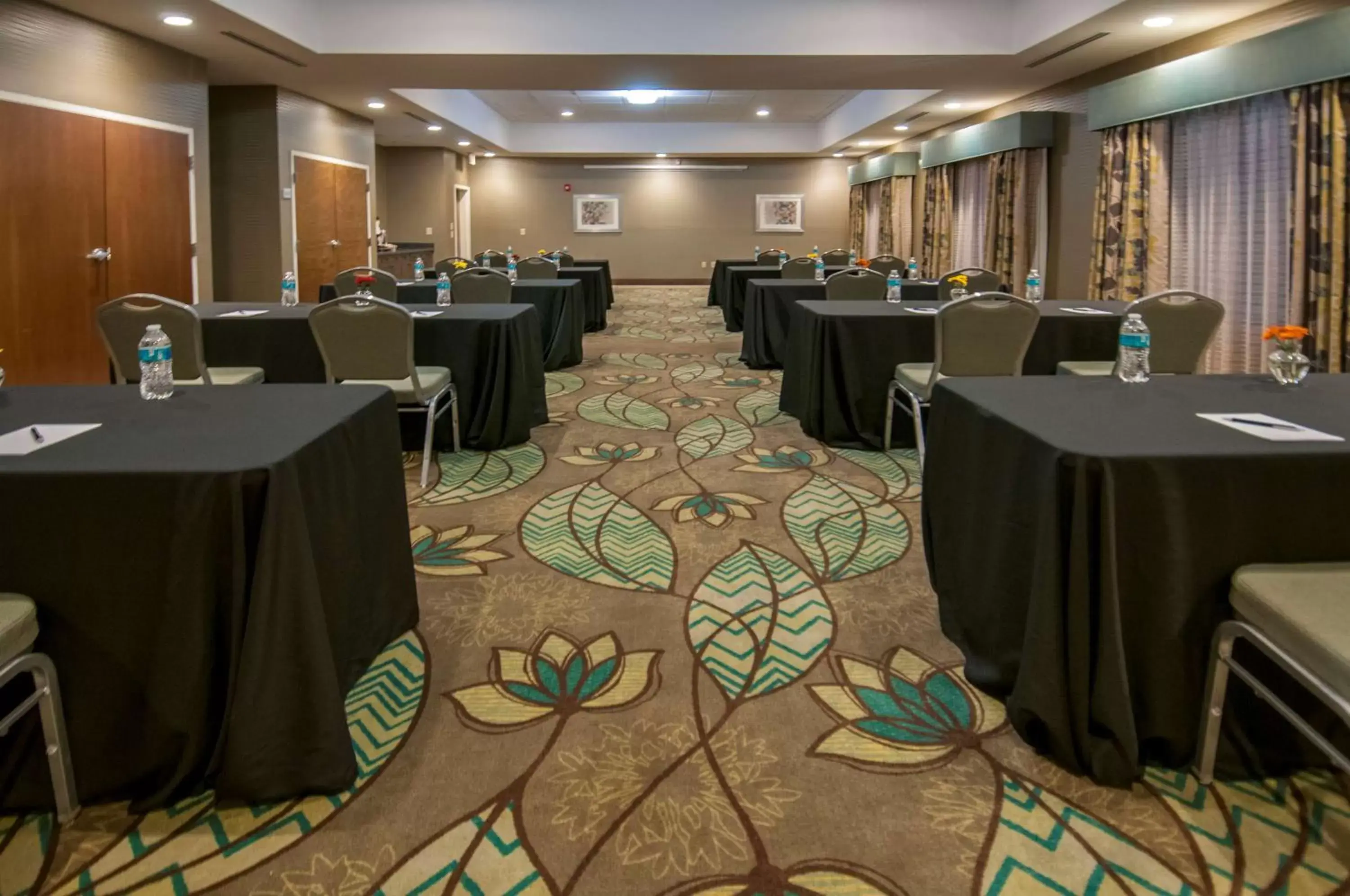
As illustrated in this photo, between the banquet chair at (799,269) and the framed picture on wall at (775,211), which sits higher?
the framed picture on wall at (775,211)

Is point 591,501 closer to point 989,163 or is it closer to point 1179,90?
point 1179,90

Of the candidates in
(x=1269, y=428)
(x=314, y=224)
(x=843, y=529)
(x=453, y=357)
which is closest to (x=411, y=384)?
(x=453, y=357)

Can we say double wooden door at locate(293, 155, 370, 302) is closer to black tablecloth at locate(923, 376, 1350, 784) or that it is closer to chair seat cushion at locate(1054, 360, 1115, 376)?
chair seat cushion at locate(1054, 360, 1115, 376)

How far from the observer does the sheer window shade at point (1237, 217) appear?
6098 millimetres

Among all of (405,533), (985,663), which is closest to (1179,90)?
(985,663)

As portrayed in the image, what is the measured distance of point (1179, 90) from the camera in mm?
6594

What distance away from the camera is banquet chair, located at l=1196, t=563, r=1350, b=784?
158 centimetres

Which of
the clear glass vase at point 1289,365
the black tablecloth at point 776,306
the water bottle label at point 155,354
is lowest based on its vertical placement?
the clear glass vase at point 1289,365

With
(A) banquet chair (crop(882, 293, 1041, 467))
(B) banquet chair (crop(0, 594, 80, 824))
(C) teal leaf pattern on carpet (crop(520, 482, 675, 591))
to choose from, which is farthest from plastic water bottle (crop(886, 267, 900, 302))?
(B) banquet chair (crop(0, 594, 80, 824))

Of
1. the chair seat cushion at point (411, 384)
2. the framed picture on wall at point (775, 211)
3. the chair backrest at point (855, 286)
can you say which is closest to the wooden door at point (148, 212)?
the chair seat cushion at point (411, 384)

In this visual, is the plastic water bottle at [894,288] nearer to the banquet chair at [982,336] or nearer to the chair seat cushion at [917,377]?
the chair seat cushion at [917,377]

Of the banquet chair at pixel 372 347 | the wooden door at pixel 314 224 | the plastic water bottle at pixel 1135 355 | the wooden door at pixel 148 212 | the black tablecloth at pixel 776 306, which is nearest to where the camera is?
the plastic water bottle at pixel 1135 355

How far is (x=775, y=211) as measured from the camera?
19500mm

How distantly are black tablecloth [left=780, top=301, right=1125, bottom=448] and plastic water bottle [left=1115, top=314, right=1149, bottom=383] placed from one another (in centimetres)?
219
